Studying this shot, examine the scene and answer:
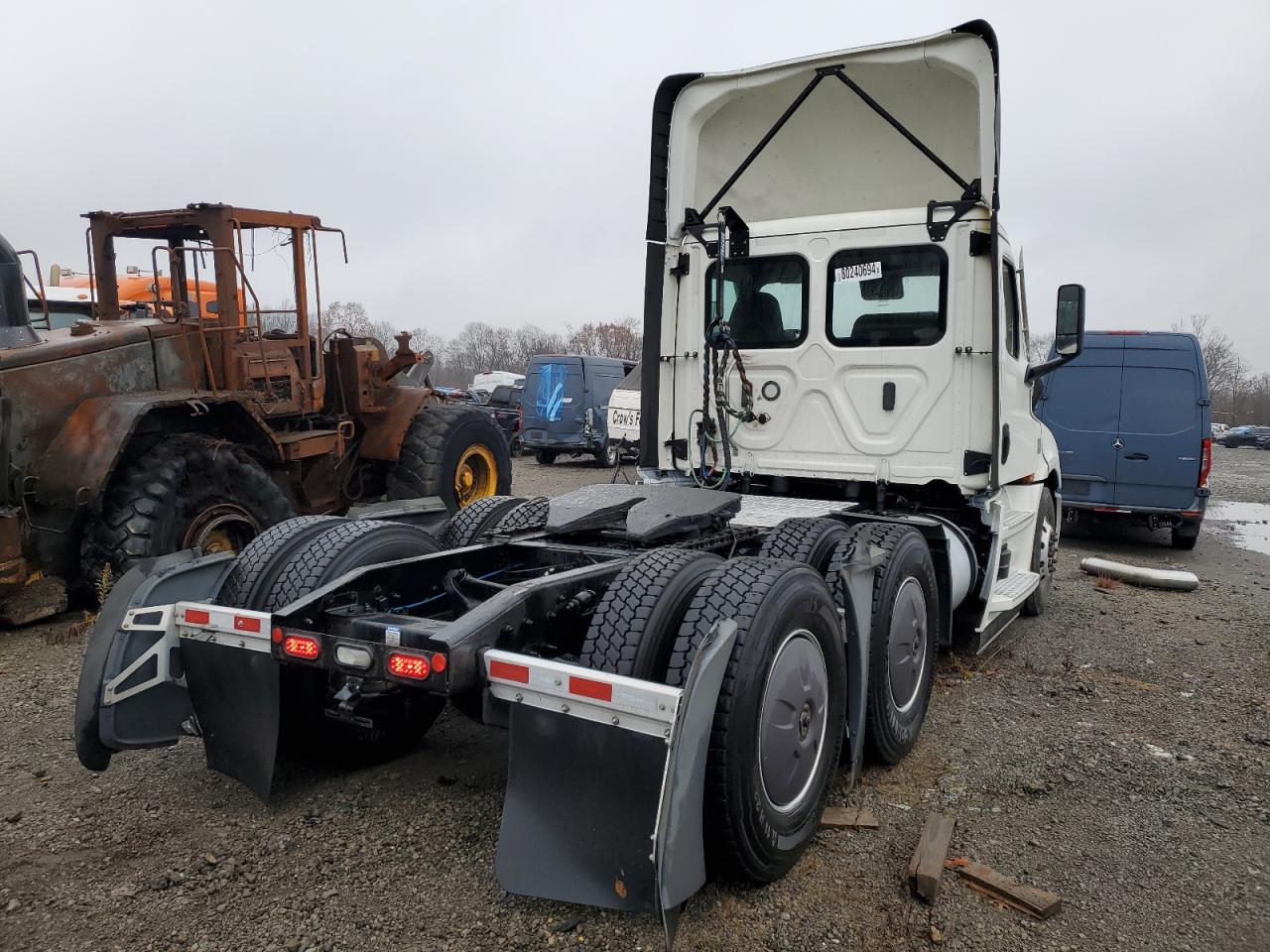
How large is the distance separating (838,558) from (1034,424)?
299 cm

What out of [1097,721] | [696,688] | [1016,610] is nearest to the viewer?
[696,688]

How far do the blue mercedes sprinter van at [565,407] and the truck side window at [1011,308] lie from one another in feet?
42.8

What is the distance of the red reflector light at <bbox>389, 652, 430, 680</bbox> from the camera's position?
8.64 feet

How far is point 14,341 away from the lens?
599 cm

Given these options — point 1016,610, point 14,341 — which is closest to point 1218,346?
point 1016,610

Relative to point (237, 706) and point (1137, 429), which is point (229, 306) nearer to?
point (237, 706)

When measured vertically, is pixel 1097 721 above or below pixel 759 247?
below

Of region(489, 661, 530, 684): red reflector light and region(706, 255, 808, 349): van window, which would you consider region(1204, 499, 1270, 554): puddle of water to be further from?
region(489, 661, 530, 684): red reflector light

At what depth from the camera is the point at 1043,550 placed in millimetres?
6848

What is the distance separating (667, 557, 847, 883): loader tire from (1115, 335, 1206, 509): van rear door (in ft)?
26.0

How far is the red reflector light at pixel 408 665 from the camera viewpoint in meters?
2.63

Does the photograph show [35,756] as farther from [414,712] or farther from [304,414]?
[304,414]

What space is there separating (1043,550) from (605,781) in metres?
5.36

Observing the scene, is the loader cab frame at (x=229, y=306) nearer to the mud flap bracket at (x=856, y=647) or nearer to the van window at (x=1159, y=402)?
the mud flap bracket at (x=856, y=647)
